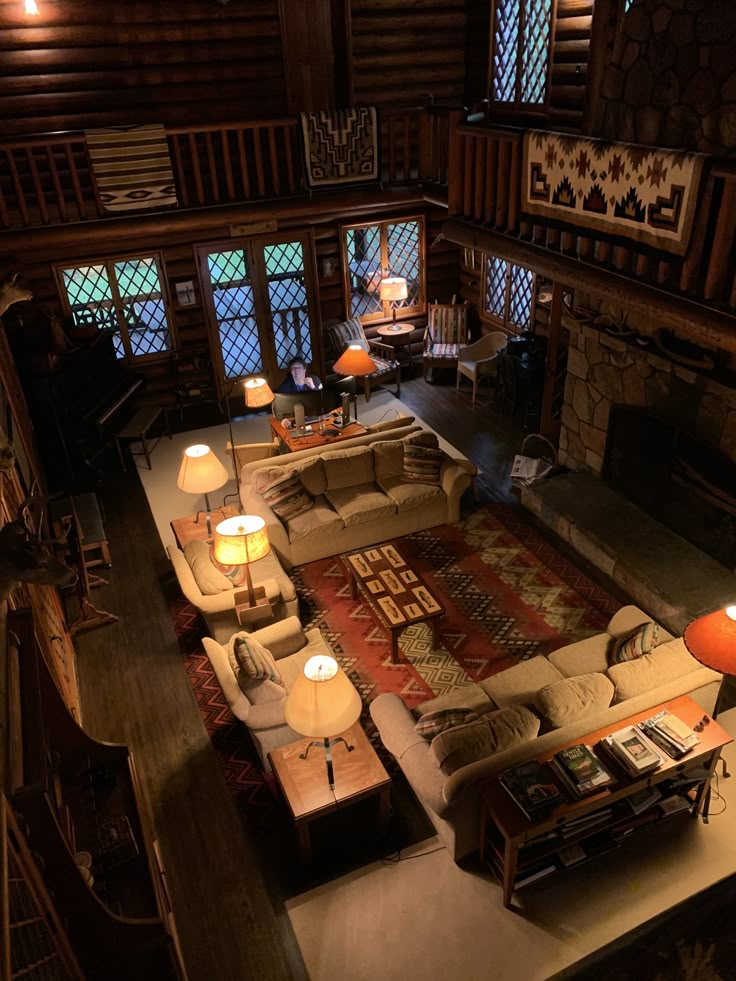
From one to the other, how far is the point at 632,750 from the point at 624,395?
→ 4.00 metres

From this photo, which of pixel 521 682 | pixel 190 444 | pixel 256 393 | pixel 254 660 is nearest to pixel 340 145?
pixel 256 393

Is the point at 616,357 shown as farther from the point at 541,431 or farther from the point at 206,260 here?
the point at 206,260

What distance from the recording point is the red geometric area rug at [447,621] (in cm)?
551

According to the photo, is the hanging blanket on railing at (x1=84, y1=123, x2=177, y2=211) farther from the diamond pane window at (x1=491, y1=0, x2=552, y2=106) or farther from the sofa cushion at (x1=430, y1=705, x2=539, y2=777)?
the sofa cushion at (x1=430, y1=705, x2=539, y2=777)

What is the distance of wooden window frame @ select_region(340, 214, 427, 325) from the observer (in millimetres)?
10617

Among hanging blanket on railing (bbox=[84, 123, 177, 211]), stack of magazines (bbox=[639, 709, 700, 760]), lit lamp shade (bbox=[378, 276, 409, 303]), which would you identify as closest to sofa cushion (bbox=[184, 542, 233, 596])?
stack of magazines (bbox=[639, 709, 700, 760])

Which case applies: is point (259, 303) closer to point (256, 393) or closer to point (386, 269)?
point (386, 269)

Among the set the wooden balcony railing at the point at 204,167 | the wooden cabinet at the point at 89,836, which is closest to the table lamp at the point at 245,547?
the wooden cabinet at the point at 89,836

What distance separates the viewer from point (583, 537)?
7043 millimetres

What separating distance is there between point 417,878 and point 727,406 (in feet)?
14.4

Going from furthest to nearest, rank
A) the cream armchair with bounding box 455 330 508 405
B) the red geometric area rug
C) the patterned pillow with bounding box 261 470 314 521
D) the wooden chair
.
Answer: the wooden chair < the cream armchair with bounding box 455 330 508 405 < the patterned pillow with bounding box 261 470 314 521 < the red geometric area rug

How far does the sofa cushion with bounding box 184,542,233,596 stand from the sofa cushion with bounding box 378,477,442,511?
6.42ft

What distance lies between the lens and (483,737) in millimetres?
4285

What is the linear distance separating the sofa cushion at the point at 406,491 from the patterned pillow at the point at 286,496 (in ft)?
2.89
